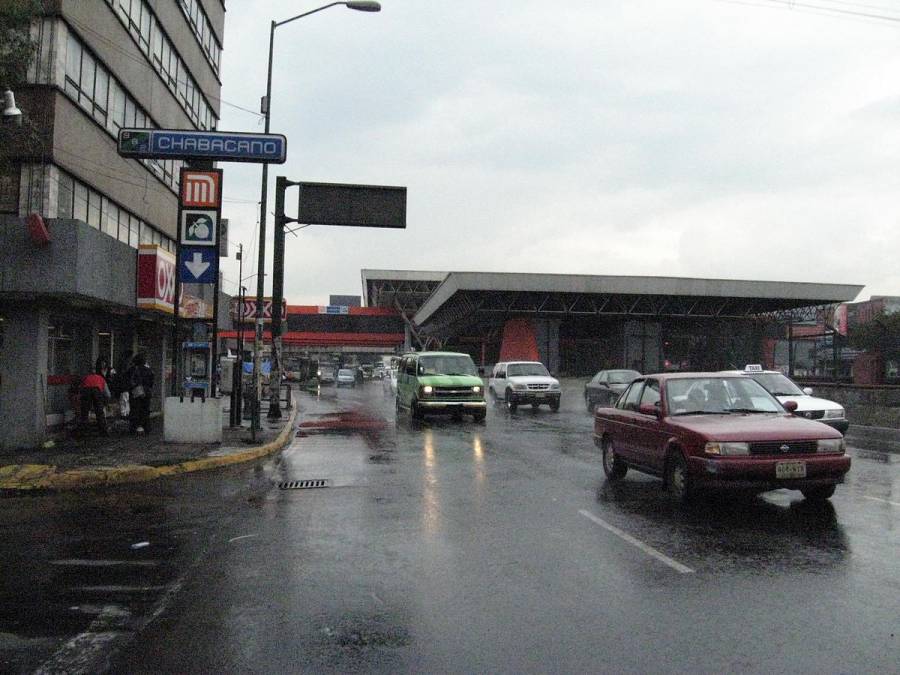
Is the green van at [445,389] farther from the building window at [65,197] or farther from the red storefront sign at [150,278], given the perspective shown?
the building window at [65,197]

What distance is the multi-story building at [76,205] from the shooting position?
13734 mm

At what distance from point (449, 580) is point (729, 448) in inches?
154

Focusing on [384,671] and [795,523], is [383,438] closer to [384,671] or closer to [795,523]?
[795,523]

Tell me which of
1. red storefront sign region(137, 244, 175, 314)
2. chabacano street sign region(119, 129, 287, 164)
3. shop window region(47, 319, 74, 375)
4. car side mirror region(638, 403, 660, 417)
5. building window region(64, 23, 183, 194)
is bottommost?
car side mirror region(638, 403, 660, 417)

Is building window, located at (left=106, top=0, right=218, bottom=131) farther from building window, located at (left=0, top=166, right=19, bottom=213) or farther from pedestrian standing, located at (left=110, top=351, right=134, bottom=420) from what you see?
pedestrian standing, located at (left=110, top=351, right=134, bottom=420)

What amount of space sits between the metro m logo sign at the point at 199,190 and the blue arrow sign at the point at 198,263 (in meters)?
0.94

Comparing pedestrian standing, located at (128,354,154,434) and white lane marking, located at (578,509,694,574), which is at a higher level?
pedestrian standing, located at (128,354,154,434)

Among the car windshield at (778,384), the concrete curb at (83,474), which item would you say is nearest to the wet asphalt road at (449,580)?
the concrete curb at (83,474)

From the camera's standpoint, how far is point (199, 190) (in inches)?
614

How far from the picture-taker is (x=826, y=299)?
180 ft

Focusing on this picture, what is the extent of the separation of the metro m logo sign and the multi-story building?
71.2 inches

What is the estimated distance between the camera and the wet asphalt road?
4.37 m

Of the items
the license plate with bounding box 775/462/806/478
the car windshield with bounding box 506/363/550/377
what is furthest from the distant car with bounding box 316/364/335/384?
the license plate with bounding box 775/462/806/478

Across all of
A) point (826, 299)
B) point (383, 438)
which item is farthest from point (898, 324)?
point (383, 438)
